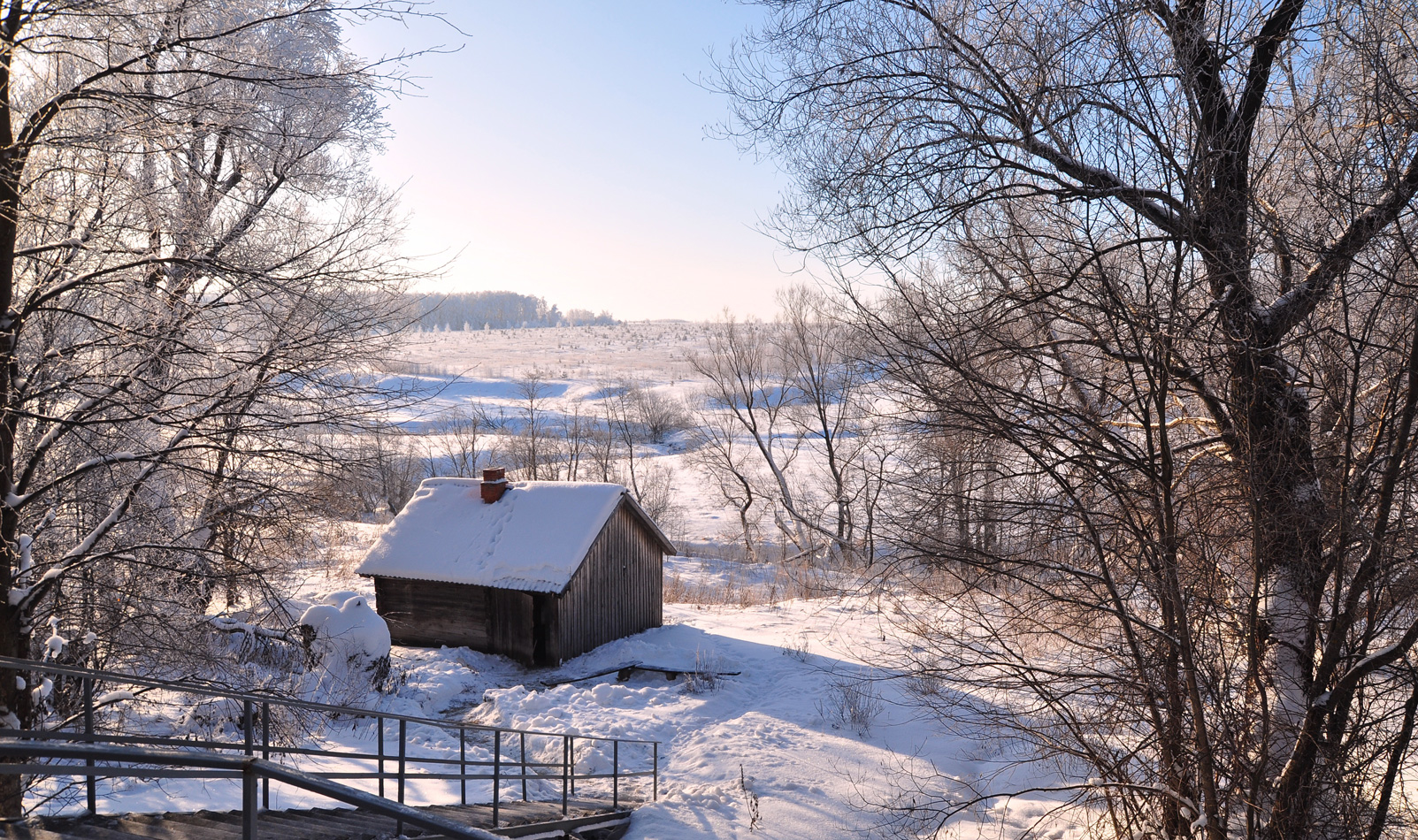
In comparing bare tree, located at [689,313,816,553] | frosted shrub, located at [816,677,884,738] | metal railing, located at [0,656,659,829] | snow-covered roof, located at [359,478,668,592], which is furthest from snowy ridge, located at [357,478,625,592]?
bare tree, located at [689,313,816,553]

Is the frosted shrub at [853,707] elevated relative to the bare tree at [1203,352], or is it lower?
lower

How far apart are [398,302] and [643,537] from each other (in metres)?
14.1

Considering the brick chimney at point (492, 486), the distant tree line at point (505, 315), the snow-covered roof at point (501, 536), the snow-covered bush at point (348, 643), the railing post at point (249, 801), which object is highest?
the distant tree line at point (505, 315)

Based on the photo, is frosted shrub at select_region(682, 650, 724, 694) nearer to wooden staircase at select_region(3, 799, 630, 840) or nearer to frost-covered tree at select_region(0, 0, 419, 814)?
wooden staircase at select_region(3, 799, 630, 840)

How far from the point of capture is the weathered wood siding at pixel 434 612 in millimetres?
18797

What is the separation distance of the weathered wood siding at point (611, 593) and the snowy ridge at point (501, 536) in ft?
1.53

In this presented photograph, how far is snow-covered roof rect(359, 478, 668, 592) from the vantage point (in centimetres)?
1819

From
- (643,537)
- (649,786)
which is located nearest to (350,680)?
(649,786)

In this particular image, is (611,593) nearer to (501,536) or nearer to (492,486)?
(501,536)

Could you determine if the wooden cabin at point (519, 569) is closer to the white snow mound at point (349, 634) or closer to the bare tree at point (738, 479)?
the white snow mound at point (349, 634)

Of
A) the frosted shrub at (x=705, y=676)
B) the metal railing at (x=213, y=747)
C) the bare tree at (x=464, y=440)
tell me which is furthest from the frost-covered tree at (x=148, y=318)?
the bare tree at (x=464, y=440)

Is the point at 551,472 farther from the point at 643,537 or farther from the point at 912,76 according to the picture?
the point at 912,76

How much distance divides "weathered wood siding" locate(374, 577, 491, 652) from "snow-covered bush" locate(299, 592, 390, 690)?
3611 millimetres

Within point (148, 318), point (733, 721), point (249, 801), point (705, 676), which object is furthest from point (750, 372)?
point (249, 801)
